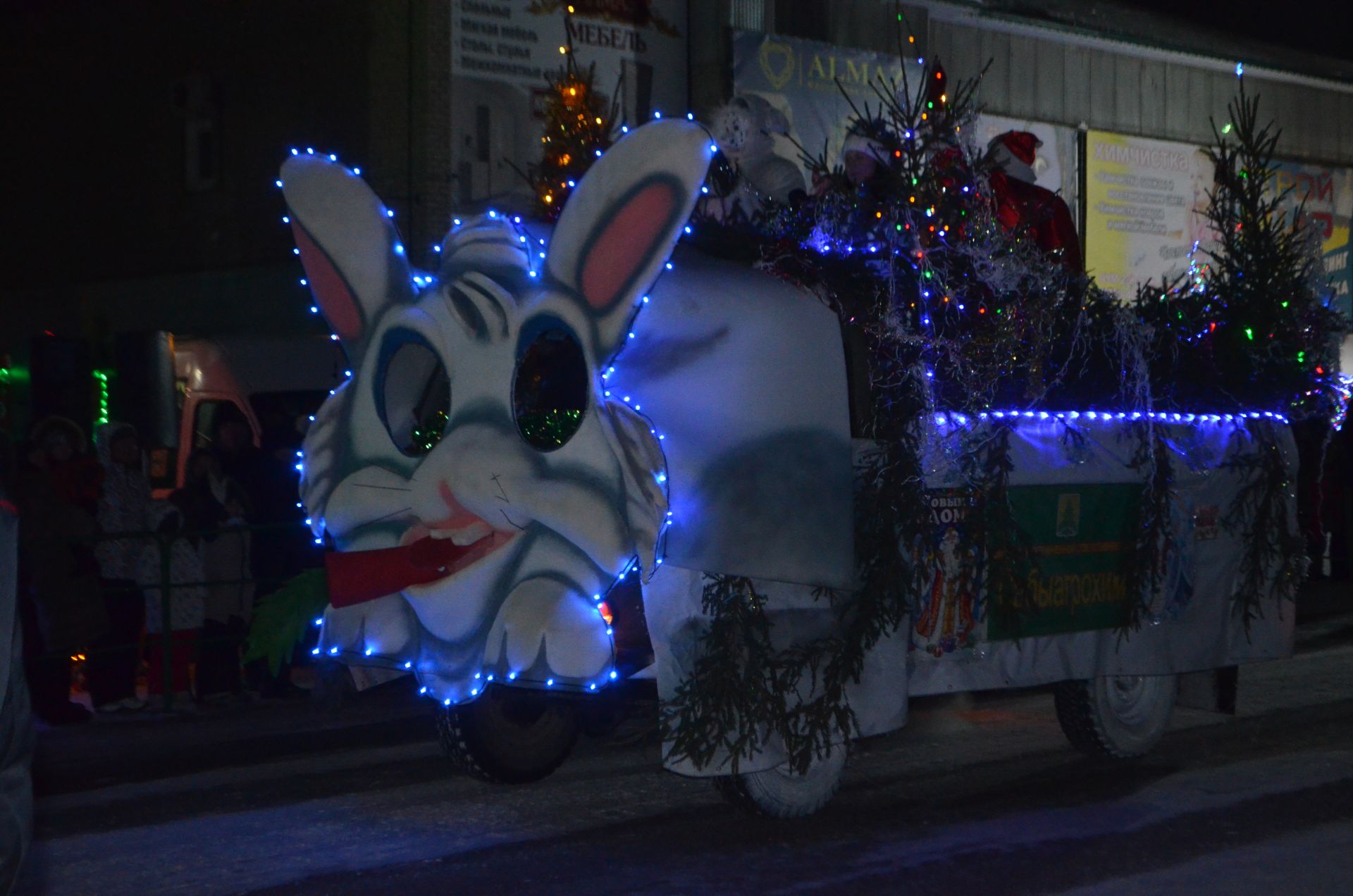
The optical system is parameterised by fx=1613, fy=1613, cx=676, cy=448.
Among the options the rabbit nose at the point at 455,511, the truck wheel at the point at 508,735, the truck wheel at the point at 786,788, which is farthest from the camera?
the truck wheel at the point at 508,735

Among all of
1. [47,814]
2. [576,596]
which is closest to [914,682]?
[576,596]

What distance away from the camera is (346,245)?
260 inches

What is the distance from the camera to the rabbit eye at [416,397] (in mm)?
6703

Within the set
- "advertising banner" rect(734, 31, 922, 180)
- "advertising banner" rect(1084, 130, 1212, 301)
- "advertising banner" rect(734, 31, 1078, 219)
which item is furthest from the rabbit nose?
"advertising banner" rect(1084, 130, 1212, 301)

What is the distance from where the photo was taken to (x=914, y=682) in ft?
22.6

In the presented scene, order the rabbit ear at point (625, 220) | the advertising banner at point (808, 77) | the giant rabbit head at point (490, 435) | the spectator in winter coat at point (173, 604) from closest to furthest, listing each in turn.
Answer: the rabbit ear at point (625, 220)
the giant rabbit head at point (490, 435)
the spectator in winter coat at point (173, 604)
the advertising banner at point (808, 77)

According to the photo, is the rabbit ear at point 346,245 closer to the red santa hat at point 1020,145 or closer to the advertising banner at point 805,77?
the red santa hat at point 1020,145

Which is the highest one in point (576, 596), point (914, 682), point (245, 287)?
point (245, 287)

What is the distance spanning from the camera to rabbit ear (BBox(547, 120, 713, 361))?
567 cm

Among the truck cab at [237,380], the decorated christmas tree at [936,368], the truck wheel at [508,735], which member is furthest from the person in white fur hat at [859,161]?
the truck cab at [237,380]

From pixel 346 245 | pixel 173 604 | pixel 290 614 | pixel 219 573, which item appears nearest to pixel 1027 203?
pixel 346 245

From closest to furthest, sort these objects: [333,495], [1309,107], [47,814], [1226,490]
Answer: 1. [333,495]
2. [47,814]
3. [1226,490]
4. [1309,107]

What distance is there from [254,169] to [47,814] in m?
13.5

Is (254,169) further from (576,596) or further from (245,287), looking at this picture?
(576,596)
